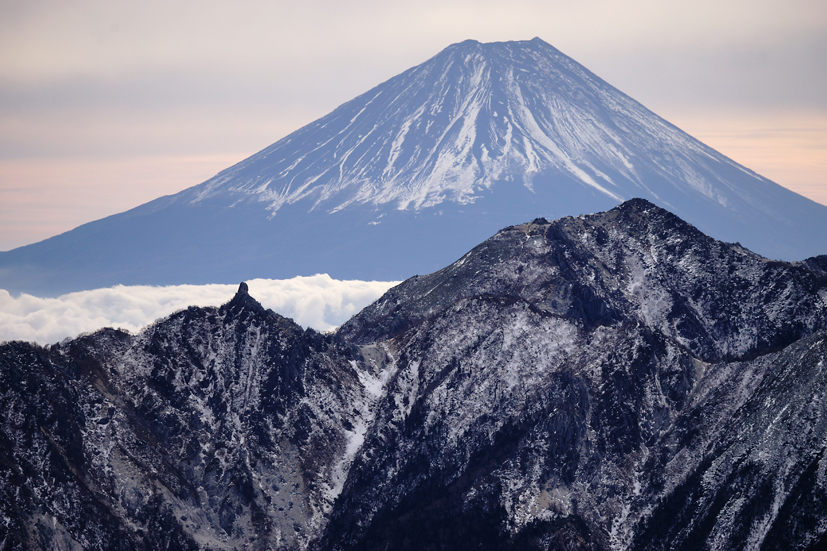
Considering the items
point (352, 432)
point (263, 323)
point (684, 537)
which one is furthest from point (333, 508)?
point (684, 537)

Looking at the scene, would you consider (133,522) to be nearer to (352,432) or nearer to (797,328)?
(352,432)

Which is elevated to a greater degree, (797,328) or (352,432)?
(797,328)

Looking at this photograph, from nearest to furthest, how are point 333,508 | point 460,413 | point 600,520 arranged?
point 600,520 → point 333,508 → point 460,413

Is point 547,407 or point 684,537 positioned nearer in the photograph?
point 684,537

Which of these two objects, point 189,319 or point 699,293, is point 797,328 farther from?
point 189,319

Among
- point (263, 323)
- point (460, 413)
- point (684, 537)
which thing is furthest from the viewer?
point (263, 323)

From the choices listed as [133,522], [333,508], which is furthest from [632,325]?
[133,522]

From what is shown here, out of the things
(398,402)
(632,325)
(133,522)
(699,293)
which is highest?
(699,293)
